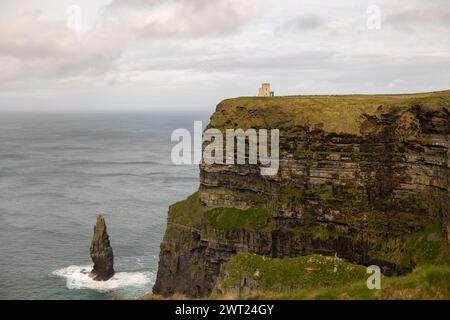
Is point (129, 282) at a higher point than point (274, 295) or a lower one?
lower

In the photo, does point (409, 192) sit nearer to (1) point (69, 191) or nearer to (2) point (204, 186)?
(2) point (204, 186)

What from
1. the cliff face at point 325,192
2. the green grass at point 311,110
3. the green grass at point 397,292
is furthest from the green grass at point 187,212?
the green grass at point 397,292

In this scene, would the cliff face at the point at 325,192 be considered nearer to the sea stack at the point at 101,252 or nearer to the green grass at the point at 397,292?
the sea stack at the point at 101,252

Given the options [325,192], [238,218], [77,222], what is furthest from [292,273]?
[77,222]

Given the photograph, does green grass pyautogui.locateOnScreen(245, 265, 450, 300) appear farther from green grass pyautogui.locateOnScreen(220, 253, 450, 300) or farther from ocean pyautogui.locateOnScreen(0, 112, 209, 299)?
ocean pyautogui.locateOnScreen(0, 112, 209, 299)

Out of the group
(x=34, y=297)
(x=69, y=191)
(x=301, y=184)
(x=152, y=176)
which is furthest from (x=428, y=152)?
(x=152, y=176)

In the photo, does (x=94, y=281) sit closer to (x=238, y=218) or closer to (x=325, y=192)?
(x=238, y=218)

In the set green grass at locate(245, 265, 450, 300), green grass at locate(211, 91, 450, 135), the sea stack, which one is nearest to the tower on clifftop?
green grass at locate(211, 91, 450, 135)
